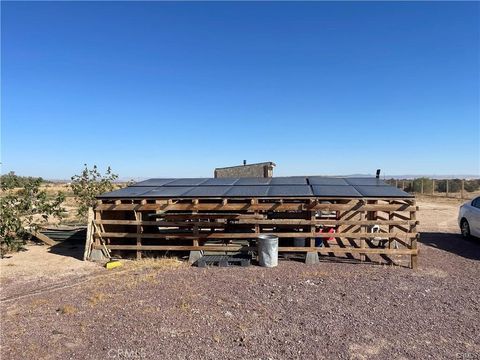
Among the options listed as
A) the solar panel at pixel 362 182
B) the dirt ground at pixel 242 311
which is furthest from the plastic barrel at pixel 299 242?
the solar panel at pixel 362 182

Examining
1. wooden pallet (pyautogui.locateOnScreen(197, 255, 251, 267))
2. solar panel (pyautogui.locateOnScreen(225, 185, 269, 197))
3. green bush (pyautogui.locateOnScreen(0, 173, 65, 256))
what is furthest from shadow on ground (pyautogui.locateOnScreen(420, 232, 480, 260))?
green bush (pyautogui.locateOnScreen(0, 173, 65, 256))

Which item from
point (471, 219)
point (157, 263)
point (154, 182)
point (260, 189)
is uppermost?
point (154, 182)

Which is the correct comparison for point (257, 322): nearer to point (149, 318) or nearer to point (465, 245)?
point (149, 318)

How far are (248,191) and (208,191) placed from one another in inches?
44.0

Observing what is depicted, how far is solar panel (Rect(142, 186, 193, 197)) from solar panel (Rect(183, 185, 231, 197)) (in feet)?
0.77

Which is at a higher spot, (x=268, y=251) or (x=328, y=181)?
(x=328, y=181)

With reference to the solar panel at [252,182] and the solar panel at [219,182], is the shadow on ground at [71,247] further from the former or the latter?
the solar panel at [252,182]

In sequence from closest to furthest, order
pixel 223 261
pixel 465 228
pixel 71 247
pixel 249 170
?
pixel 223 261 → pixel 71 247 → pixel 465 228 → pixel 249 170

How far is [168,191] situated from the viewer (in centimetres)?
1127

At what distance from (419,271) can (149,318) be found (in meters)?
6.32

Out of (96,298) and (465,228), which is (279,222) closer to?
(96,298)

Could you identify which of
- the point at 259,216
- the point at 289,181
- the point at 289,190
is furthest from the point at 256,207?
the point at 289,181

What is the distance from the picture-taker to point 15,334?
18.9 feet

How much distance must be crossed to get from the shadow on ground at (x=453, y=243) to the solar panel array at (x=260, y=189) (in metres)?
2.76
